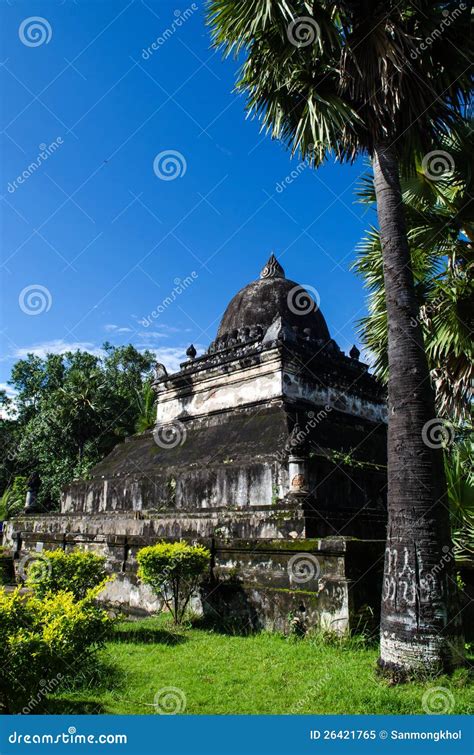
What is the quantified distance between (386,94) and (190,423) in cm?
1052

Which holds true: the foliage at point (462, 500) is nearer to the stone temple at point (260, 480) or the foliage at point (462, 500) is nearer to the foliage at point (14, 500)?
the stone temple at point (260, 480)

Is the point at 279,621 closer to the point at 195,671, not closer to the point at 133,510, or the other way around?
the point at 195,671

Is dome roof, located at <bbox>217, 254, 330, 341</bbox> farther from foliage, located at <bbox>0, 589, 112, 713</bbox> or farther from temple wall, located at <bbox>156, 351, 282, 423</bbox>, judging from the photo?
foliage, located at <bbox>0, 589, 112, 713</bbox>

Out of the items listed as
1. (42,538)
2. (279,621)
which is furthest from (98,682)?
(42,538)

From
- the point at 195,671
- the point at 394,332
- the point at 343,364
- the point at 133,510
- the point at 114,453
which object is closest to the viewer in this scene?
the point at 195,671

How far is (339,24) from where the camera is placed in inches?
283

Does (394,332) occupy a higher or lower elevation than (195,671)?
higher

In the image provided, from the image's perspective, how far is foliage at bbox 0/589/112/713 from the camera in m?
3.99

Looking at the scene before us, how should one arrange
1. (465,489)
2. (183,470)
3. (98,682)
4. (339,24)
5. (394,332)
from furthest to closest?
(183,470) < (465,489) < (339,24) < (394,332) < (98,682)
